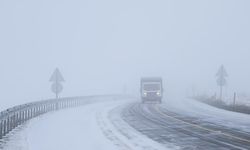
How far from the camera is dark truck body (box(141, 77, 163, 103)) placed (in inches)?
2229

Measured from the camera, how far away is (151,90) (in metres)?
57.0

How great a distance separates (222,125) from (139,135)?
5195mm

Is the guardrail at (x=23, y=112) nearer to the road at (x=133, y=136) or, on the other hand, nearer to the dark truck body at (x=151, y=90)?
the road at (x=133, y=136)

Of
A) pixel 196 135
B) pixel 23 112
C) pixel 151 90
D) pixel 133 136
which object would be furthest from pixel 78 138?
pixel 151 90

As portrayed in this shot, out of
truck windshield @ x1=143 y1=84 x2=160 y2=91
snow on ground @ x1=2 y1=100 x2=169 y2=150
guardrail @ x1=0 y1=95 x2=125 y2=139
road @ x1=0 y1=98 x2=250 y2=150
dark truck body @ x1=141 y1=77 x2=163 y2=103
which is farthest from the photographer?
truck windshield @ x1=143 y1=84 x2=160 y2=91

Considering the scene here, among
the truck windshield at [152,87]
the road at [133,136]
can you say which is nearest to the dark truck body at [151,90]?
the truck windshield at [152,87]

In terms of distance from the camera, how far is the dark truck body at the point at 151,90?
56625 millimetres

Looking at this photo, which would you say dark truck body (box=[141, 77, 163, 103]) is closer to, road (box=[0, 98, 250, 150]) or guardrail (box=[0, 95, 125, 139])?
guardrail (box=[0, 95, 125, 139])

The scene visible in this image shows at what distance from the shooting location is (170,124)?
25547 mm

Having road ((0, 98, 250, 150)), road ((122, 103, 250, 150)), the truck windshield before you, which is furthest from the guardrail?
the truck windshield

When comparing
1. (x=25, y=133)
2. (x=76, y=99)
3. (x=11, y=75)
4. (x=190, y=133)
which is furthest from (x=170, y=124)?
(x=11, y=75)

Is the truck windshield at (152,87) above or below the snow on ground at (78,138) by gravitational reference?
above

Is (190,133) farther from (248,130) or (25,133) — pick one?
(25,133)

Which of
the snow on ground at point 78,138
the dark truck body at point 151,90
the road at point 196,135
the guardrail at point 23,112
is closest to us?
A: the road at point 196,135
